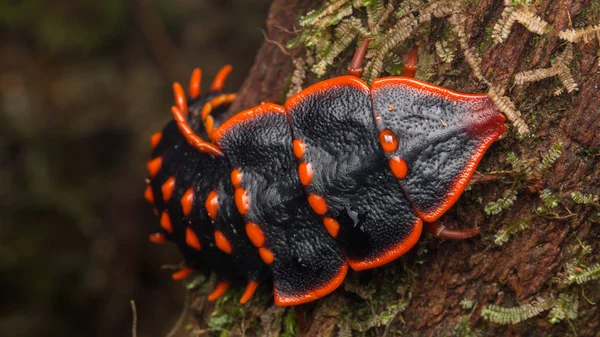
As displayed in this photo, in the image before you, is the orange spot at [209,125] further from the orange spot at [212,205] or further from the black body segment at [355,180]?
the black body segment at [355,180]

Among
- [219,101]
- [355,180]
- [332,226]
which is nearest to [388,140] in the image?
[355,180]

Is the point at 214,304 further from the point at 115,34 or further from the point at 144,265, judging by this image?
the point at 115,34

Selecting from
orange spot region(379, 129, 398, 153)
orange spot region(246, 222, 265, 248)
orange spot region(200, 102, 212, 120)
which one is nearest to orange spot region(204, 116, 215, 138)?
orange spot region(200, 102, 212, 120)

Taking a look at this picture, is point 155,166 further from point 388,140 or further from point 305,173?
point 388,140

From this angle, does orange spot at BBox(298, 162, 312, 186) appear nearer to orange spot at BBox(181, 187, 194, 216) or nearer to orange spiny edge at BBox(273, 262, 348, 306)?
orange spiny edge at BBox(273, 262, 348, 306)

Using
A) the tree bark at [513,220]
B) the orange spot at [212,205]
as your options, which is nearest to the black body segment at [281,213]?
the orange spot at [212,205]
